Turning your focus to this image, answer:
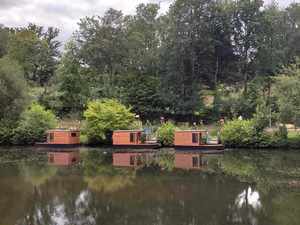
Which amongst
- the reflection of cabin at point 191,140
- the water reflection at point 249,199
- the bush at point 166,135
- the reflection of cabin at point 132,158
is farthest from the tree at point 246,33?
the water reflection at point 249,199

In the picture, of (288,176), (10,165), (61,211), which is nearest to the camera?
(61,211)

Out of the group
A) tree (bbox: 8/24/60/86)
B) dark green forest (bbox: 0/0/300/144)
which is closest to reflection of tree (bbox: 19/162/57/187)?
dark green forest (bbox: 0/0/300/144)

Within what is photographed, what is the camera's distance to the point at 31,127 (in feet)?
129

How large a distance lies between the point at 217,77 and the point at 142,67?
840 cm

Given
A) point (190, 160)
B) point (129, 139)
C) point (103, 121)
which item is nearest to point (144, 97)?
point (103, 121)

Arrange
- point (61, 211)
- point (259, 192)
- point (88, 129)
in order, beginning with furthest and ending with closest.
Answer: point (88, 129), point (259, 192), point (61, 211)

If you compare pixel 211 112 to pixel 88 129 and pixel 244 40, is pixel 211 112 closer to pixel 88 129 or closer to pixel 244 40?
pixel 244 40

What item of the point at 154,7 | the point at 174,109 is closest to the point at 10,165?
the point at 174,109

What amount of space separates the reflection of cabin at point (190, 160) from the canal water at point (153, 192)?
0.46 m

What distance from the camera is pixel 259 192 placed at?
1809 cm

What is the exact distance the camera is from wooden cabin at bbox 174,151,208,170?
25622mm

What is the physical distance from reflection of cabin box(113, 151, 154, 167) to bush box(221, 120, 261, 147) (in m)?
5.97

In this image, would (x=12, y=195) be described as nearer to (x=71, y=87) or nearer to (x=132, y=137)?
(x=132, y=137)

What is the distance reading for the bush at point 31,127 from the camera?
39.2 meters
